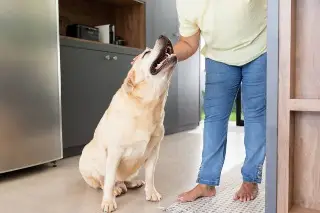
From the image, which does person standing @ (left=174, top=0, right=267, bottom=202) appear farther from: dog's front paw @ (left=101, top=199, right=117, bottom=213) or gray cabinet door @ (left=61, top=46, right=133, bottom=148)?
gray cabinet door @ (left=61, top=46, right=133, bottom=148)

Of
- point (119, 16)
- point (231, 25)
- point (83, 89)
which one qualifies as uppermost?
point (119, 16)

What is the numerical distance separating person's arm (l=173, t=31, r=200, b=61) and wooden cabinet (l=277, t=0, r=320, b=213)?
27.3 inches

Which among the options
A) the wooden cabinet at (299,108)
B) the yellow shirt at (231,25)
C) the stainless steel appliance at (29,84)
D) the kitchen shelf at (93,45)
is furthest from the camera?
the kitchen shelf at (93,45)

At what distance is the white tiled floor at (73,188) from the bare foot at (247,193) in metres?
0.29

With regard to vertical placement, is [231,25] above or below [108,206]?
above

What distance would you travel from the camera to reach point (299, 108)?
930 millimetres

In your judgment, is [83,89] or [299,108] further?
[83,89]

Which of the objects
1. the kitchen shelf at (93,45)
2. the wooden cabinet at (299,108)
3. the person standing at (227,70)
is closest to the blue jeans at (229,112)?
the person standing at (227,70)

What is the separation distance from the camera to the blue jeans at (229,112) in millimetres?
1596

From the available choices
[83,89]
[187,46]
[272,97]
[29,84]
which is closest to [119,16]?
[83,89]

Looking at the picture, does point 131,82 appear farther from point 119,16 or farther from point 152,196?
point 119,16

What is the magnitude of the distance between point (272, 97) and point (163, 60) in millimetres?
641

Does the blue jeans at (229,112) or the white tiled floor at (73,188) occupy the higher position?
the blue jeans at (229,112)

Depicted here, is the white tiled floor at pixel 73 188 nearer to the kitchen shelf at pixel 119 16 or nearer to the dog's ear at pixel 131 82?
the dog's ear at pixel 131 82
